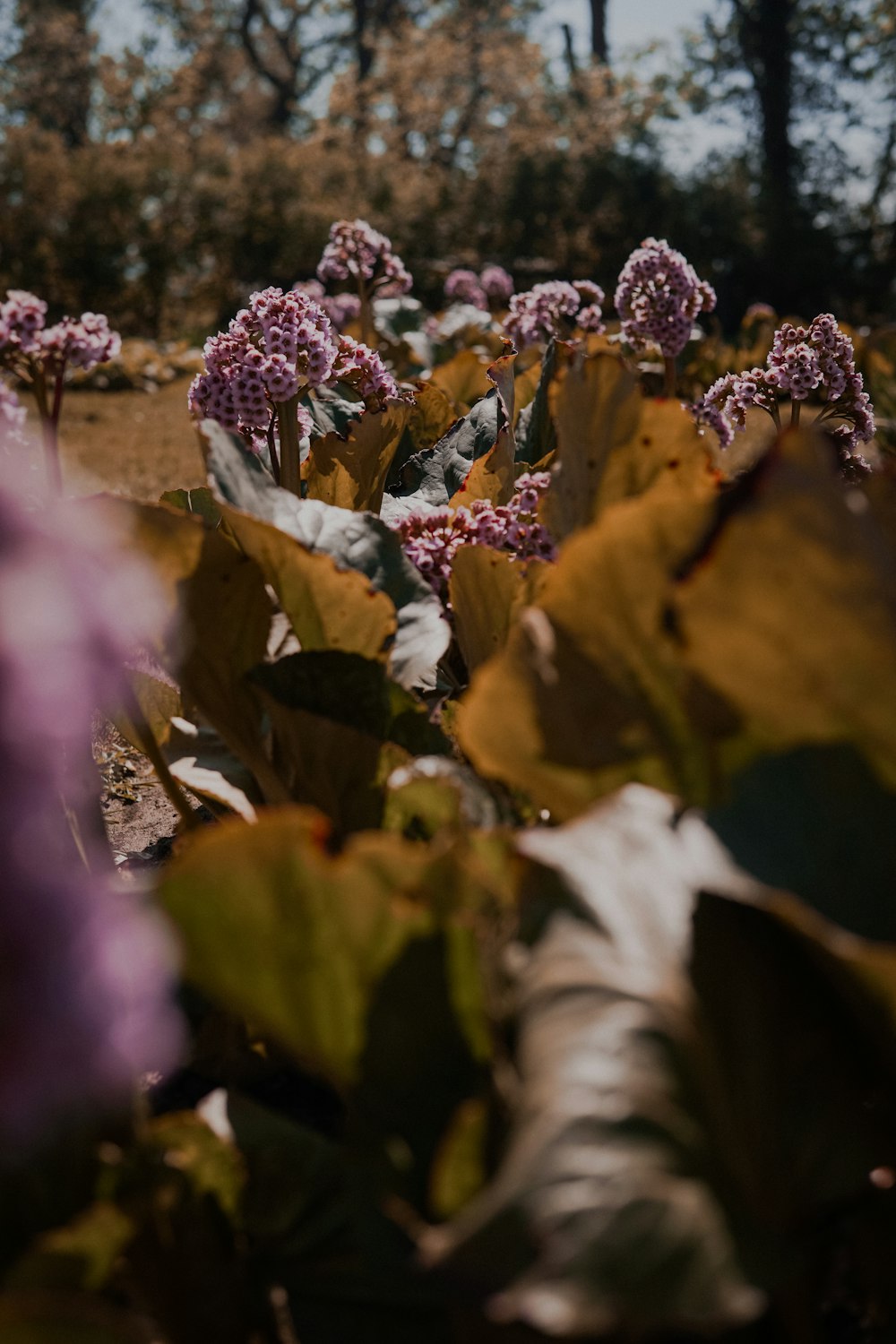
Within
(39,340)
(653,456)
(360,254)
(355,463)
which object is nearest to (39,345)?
(39,340)

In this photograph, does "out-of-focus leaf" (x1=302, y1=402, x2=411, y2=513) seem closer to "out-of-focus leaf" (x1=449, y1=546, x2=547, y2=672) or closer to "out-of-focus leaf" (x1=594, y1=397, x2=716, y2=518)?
"out-of-focus leaf" (x1=449, y1=546, x2=547, y2=672)

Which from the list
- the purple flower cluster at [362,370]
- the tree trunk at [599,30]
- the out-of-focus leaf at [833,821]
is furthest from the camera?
the tree trunk at [599,30]

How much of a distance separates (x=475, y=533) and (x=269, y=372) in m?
0.54

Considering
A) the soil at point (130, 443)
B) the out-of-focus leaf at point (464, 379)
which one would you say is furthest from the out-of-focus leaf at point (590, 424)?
the soil at point (130, 443)

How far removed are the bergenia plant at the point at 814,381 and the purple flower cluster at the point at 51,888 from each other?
2.04 m

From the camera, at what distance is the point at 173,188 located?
16188 millimetres

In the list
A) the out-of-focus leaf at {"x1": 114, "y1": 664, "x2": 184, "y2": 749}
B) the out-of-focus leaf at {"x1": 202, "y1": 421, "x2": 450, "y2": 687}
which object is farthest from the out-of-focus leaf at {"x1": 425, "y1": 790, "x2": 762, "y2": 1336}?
the out-of-focus leaf at {"x1": 114, "y1": 664, "x2": 184, "y2": 749}

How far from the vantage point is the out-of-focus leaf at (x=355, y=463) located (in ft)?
6.09

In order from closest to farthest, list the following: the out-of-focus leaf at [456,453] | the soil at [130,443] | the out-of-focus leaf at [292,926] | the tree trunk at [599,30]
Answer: the out-of-focus leaf at [292,926], the out-of-focus leaf at [456,453], the soil at [130,443], the tree trunk at [599,30]

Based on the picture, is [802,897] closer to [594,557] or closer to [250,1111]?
[594,557]

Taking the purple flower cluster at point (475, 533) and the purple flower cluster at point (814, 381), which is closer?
the purple flower cluster at point (475, 533)

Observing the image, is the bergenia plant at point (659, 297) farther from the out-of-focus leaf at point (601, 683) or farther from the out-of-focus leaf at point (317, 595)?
the out-of-focus leaf at point (601, 683)

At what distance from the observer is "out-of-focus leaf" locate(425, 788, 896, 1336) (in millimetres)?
582

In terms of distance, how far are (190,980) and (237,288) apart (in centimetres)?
1699
